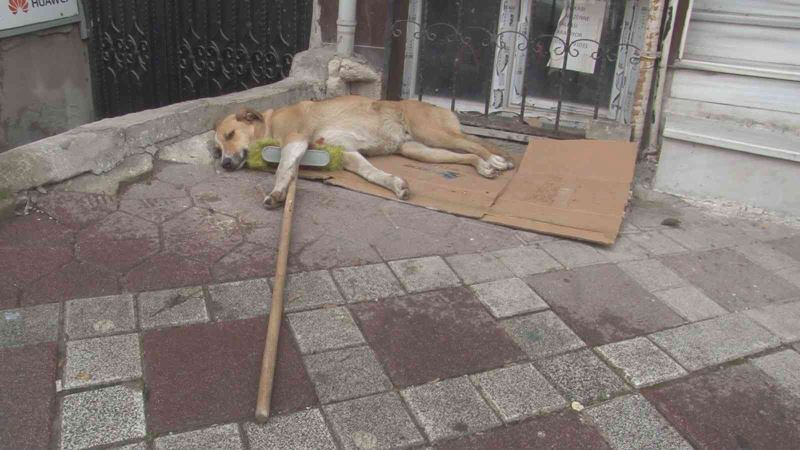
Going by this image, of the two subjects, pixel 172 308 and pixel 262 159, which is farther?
pixel 262 159

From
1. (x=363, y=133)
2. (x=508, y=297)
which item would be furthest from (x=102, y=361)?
(x=363, y=133)

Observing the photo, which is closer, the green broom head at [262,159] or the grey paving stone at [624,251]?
the grey paving stone at [624,251]

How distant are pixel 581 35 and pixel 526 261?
2543 millimetres

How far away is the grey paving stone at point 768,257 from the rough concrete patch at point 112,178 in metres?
3.65

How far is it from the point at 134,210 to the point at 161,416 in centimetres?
182

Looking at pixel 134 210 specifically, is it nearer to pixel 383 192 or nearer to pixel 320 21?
pixel 383 192

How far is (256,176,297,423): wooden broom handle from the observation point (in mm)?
2258

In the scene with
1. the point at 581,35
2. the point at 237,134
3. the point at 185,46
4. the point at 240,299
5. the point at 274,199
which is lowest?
the point at 240,299

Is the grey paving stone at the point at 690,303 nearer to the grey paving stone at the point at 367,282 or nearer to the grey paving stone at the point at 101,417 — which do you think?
the grey paving stone at the point at 367,282

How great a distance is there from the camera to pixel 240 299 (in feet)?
9.60

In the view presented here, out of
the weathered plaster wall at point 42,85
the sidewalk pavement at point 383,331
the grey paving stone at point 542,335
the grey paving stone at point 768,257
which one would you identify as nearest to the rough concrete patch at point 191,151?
the sidewalk pavement at point 383,331

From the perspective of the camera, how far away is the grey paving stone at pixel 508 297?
299 cm

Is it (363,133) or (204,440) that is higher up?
(363,133)

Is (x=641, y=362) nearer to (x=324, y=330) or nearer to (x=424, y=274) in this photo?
(x=424, y=274)
